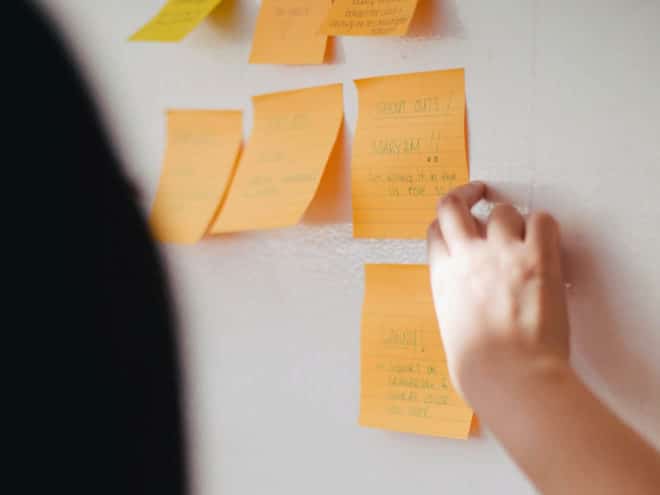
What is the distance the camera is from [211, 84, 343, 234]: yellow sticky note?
0.70m

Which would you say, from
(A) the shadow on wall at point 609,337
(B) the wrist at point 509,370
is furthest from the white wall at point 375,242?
(B) the wrist at point 509,370

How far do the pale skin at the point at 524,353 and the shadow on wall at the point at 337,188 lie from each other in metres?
0.13

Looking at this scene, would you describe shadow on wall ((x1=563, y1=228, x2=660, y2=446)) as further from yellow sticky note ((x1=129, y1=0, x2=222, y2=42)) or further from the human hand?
yellow sticky note ((x1=129, y1=0, x2=222, y2=42))

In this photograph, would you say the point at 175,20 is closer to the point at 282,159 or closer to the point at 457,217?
the point at 282,159

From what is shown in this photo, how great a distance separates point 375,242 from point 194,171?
262 mm

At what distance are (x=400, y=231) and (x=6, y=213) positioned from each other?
1.45 ft

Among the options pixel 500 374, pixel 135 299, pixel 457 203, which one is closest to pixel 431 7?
pixel 457 203

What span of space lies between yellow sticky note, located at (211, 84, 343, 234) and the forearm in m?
A: 0.29

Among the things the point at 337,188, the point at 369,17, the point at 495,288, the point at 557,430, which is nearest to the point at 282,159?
the point at 337,188

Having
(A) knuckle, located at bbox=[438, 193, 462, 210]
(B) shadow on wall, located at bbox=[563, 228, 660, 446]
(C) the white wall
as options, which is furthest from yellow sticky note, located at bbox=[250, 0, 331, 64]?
(B) shadow on wall, located at bbox=[563, 228, 660, 446]

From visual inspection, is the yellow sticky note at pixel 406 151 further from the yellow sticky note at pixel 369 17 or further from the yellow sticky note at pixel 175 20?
the yellow sticky note at pixel 175 20

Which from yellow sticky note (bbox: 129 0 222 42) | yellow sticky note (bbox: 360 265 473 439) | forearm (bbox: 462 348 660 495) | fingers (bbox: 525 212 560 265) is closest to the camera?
forearm (bbox: 462 348 660 495)

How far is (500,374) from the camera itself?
49cm

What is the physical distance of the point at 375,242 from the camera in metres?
0.68
